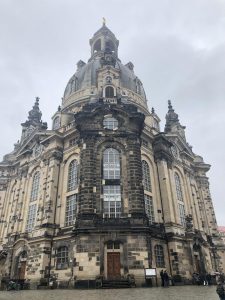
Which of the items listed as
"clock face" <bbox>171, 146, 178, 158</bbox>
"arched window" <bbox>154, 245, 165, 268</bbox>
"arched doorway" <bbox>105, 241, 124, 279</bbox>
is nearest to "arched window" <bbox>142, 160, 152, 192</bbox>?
"arched window" <bbox>154, 245, 165, 268</bbox>

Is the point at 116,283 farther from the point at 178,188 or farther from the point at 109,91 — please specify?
the point at 109,91

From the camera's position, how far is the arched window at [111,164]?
99.1 ft

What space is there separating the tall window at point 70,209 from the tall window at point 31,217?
5.76 m

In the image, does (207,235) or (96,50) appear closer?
(207,235)

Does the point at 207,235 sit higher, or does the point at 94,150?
the point at 94,150

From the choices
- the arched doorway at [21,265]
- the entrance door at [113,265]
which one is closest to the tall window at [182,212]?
the entrance door at [113,265]

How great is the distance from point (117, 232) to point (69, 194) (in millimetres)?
8119

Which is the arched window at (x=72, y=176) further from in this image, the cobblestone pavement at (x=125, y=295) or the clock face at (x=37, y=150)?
the cobblestone pavement at (x=125, y=295)

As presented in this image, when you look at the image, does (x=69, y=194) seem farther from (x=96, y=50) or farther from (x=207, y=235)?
(x=96, y=50)

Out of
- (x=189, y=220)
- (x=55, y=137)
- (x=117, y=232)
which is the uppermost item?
(x=55, y=137)

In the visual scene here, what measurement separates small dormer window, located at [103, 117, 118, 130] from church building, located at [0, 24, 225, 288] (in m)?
0.12

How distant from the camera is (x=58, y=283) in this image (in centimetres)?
2664

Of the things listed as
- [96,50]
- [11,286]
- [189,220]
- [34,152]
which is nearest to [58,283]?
[11,286]

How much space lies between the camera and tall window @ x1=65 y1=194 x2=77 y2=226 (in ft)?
98.3
